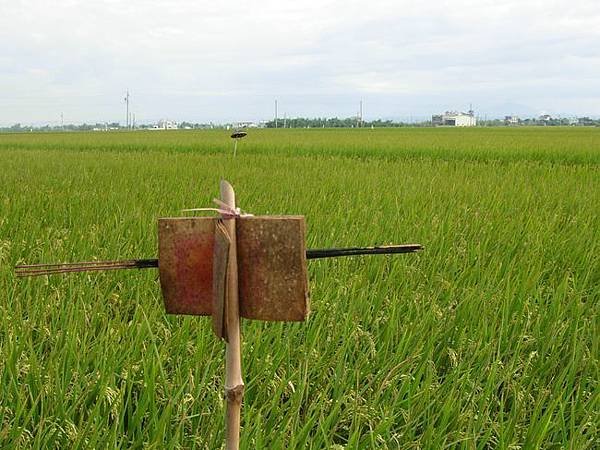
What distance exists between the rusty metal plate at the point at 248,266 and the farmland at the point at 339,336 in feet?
1.47

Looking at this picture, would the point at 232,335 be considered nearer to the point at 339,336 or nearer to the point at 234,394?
the point at 234,394

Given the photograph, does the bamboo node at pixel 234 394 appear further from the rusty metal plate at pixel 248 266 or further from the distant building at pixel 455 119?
the distant building at pixel 455 119

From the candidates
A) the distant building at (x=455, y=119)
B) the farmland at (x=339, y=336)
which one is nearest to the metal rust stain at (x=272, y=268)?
the farmland at (x=339, y=336)

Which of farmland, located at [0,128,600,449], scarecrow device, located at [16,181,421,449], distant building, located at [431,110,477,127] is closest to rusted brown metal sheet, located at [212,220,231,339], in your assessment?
scarecrow device, located at [16,181,421,449]

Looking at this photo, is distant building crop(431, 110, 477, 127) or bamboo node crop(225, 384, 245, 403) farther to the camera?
distant building crop(431, 110, 477, 127)

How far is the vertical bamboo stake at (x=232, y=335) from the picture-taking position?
1.30ft

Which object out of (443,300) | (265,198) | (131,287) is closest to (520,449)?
(443,300)

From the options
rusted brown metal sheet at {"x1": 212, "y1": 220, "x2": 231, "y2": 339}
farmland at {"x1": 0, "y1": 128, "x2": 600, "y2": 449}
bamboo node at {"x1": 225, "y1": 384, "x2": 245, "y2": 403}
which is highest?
rusted brown metal sheet at {"x1": 212, "y1": 220, "x2": 231, "y2": 339}

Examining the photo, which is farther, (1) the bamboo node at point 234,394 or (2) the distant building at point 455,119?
(2) the distant building at point 455,119

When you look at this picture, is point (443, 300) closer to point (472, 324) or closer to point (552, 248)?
point (472, 324)

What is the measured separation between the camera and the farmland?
983 millimetres

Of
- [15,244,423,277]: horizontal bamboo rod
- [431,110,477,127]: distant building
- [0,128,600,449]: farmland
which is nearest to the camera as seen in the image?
[15,244,423,277]: horizontal bamboo rod

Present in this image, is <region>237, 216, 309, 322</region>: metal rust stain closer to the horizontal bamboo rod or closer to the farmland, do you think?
the horizontal bamboo rod

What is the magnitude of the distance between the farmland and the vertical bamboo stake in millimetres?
413
